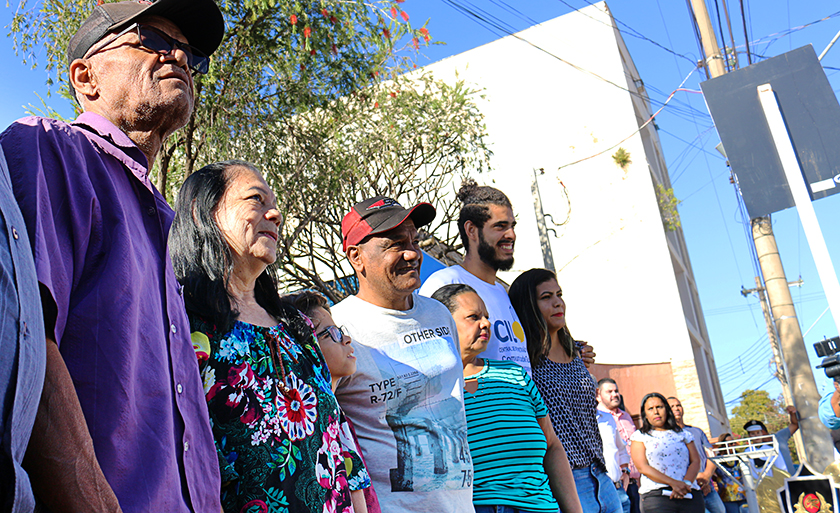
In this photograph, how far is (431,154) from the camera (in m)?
11.8

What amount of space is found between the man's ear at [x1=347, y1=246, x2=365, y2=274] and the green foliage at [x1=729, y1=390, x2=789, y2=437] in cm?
4594

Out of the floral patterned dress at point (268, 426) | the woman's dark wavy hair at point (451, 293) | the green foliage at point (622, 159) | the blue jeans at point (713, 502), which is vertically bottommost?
the blue jeans at point (713, 502)

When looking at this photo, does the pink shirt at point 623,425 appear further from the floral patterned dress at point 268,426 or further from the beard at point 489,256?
the floral patterned dress at point 268,426

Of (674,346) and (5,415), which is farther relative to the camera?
(674,346)

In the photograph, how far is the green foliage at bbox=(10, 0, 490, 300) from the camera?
7.27 metres

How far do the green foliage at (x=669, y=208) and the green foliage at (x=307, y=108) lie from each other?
7544 mm

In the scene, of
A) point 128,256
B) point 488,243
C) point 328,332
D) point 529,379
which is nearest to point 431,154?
point 488,243

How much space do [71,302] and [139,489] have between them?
0.35m

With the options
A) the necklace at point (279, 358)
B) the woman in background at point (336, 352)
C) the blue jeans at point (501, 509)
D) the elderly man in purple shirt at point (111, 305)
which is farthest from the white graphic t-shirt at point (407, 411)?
the elderly man in purple shirt at point (111, 305)

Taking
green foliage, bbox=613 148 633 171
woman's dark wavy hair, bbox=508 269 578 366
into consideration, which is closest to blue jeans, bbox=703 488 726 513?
woman's dark wavy hair, bbox=508 269 578 366

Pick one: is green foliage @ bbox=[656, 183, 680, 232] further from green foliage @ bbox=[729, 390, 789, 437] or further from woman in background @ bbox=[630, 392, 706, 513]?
green foliage @ bbox=[729, 390, 789, 437]

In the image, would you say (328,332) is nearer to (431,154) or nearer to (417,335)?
(417,335)

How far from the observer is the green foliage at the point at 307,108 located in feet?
23.8

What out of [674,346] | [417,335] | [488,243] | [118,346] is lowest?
[118,346]
